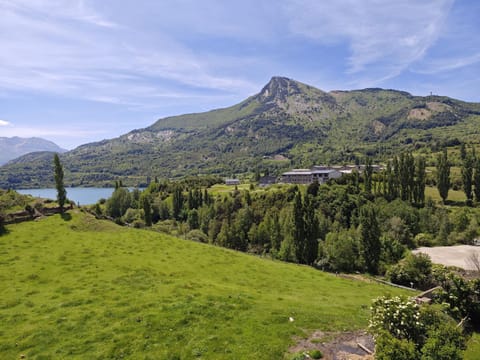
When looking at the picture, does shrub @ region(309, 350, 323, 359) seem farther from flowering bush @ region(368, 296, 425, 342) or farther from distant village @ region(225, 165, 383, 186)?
distant village @ region(225, 165, 383, 186)

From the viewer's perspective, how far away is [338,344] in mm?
17172

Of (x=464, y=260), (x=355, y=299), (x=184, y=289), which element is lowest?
(x=464, y=260)

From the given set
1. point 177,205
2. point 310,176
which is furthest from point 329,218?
point 177,205

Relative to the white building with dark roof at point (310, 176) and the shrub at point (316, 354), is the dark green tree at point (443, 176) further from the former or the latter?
the shrub at point (316, 354)

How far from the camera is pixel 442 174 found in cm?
9881

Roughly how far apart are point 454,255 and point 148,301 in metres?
66.9

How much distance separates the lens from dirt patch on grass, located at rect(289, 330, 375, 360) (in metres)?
15.8

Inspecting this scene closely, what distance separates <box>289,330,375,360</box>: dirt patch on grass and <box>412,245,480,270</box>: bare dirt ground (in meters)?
45.5

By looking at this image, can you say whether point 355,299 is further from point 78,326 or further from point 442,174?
point 442,174

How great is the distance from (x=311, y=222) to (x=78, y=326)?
48.3m

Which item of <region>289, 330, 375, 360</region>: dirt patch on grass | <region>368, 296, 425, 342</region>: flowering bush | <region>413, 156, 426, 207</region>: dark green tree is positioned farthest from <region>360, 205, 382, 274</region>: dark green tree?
<region>413, 156, 426, 207</region>: dark green tree

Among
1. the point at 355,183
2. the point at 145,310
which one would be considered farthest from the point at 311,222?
the point at 355,183

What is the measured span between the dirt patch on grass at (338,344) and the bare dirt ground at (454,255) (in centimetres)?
4550

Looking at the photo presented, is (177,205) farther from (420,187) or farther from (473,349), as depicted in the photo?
(473,349)
